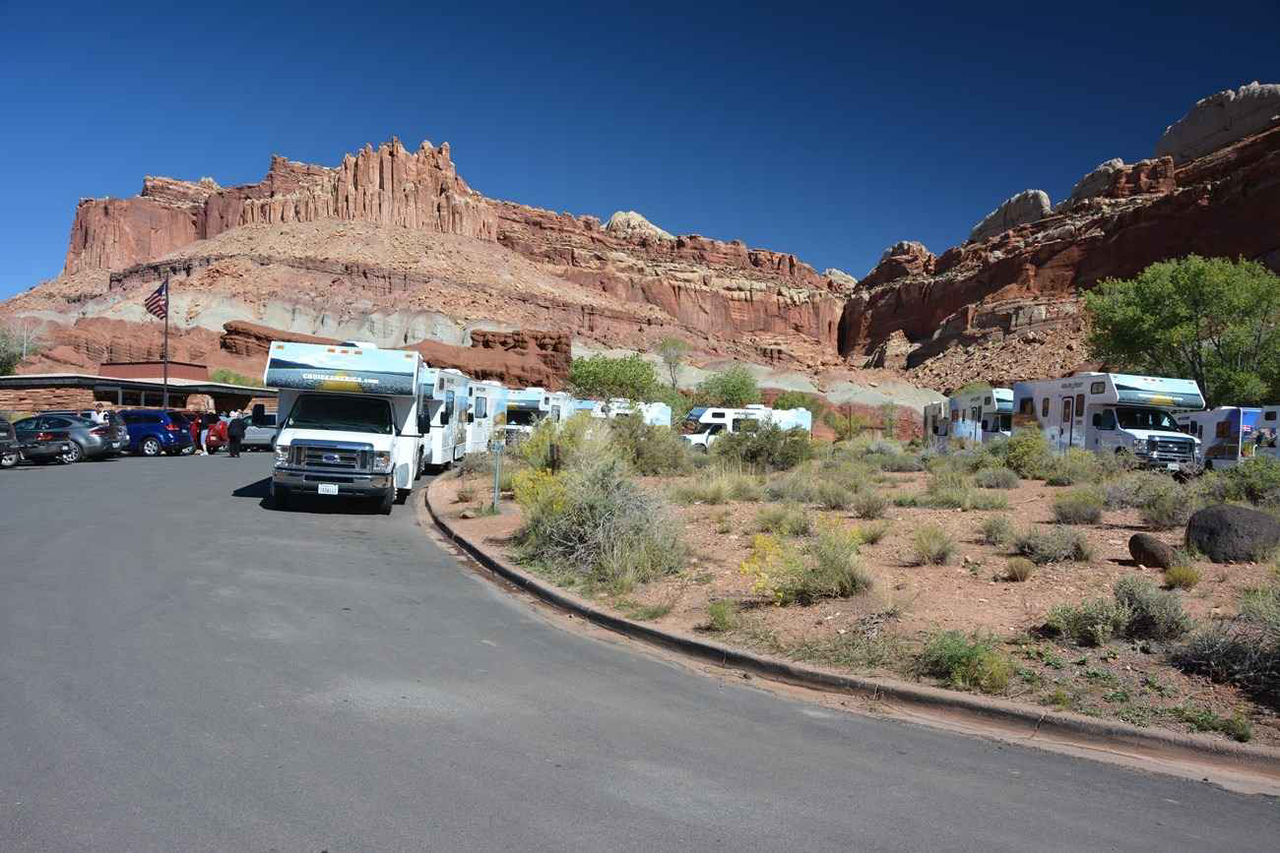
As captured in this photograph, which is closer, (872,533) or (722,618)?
(722,618)

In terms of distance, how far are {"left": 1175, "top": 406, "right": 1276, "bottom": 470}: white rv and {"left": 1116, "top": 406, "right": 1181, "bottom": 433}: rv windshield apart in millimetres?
1490

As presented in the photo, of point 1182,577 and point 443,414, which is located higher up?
point 443,414

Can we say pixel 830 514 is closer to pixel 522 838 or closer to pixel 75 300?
pixel 522 838

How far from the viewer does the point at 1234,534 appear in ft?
31.7

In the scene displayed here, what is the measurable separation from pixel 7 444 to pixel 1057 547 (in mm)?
25360

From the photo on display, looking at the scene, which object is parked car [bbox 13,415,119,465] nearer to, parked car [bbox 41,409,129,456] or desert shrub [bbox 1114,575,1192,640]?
parked car [bbox 41,409,129,456]

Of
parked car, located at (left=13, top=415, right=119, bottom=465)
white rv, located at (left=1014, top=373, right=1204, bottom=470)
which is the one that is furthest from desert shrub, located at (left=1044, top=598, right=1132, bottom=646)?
parked car, located at (left=13, top=415, right=119, bottom=465)

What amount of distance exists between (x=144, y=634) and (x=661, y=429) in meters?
18.6

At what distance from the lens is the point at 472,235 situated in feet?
471

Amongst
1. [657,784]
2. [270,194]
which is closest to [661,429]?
[657,784]

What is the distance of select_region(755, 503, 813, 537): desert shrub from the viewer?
12414 millimetres

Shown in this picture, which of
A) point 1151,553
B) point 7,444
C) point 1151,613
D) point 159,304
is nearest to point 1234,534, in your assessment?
point 1151,553

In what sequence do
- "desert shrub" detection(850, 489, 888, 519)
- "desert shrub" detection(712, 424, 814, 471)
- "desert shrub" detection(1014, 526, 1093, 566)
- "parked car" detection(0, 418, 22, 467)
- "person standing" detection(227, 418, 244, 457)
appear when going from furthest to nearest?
1. "person standing" detection(227, 418, 244, 457)
2. "desert shrub" detection(712, 424, 814, 471)
3. "parked car" detection(0, 418, 22, 467)
4. "desert shrub" detection(850, 489, 888, 519)
5. "desert shrub" detection(1014, 526, 1093, 566)

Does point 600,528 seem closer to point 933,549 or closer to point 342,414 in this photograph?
point 933,549
